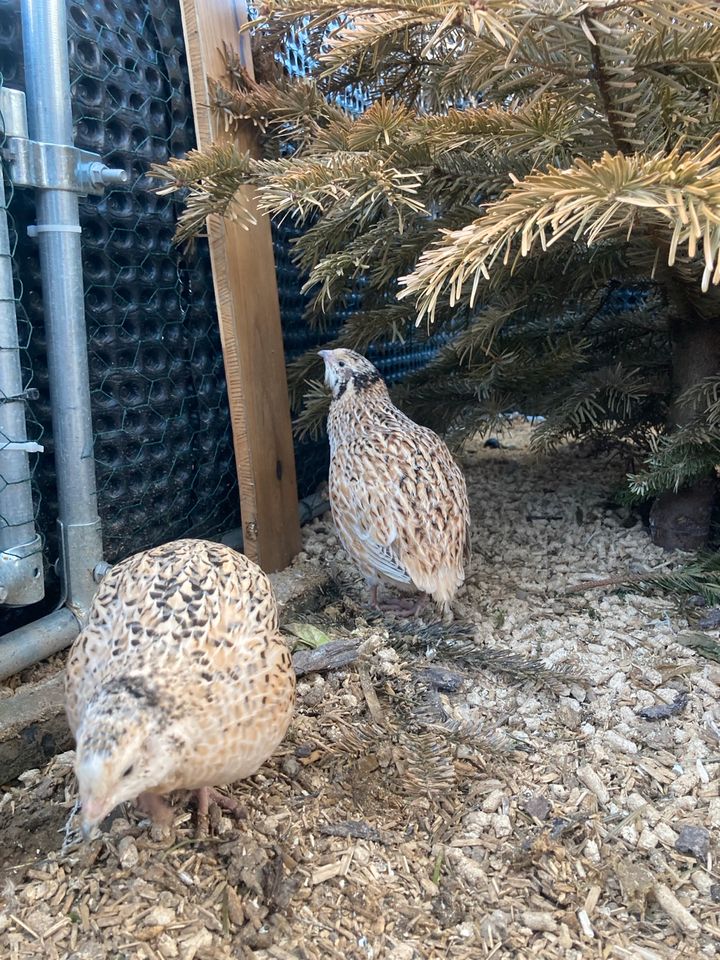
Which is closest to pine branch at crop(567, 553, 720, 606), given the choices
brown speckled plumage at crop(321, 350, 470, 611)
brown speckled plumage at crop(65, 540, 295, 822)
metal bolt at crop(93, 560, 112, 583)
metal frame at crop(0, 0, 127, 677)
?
brown speckled plumage at crop(321, 350, 470, 611)

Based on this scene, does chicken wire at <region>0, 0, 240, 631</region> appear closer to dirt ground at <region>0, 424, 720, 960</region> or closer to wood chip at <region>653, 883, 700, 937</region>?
dirt ground at <region>0, 424, 720, 960</region>

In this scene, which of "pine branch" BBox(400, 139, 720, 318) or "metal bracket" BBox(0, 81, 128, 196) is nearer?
"pine branch" BBox(400, 139, 720, 318)

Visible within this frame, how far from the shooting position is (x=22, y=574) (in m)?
2.21

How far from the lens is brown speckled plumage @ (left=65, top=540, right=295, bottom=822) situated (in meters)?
1.55

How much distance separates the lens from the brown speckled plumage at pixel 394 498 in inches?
115

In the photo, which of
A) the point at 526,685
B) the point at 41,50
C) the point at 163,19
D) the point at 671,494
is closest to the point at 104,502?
the point at 41,50

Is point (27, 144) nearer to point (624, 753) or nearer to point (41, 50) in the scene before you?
point (41, 50)

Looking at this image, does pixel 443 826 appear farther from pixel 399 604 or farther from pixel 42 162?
pixel 42 162

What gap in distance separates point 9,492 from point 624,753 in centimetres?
199

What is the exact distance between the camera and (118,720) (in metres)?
1.55

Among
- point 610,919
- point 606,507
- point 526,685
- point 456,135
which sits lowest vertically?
point 610,919

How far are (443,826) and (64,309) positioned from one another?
6.11 ft

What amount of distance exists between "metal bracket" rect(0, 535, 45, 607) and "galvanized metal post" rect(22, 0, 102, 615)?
18 centimetres

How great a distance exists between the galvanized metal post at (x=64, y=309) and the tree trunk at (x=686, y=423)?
7.55ft
